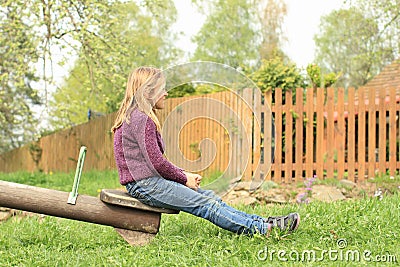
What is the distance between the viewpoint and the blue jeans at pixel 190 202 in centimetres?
426

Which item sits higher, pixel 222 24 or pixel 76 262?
pixel 222 24

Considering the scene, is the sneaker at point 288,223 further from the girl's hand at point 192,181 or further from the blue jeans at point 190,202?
the girl's hand at point 192,181

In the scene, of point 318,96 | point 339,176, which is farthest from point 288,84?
point 339,176

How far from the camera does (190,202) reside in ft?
14.0

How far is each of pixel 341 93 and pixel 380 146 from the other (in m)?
1.10

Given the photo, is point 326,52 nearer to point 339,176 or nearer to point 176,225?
point 339,176

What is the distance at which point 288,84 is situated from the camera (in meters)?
9.44

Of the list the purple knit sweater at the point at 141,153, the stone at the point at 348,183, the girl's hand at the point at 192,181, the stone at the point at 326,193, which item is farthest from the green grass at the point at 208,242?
the stone at the point at 348,183

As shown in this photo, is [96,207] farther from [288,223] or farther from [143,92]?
[288,223]

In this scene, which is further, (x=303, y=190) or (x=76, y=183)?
(x=303, y=190)

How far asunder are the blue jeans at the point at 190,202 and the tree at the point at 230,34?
28.7m

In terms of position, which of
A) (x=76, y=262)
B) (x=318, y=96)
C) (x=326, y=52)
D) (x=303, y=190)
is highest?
(x=326, y=52)

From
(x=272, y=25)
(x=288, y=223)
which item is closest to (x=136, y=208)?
(x=288, y=223)

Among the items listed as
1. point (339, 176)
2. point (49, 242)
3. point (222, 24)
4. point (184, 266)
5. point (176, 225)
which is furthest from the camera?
point (222, 24)
